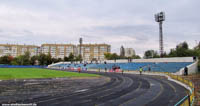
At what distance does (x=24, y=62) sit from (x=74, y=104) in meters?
92.4

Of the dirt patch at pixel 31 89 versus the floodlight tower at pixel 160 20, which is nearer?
the dirt patch at pixel 31 89

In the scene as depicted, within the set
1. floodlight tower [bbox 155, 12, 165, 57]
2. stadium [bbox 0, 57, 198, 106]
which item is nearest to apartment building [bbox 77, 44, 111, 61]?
floodlight tower [bbox 155, 12, 165, 57]

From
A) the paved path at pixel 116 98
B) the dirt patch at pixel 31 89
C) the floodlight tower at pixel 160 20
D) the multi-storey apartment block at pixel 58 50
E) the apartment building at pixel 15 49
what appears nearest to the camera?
the paved path at pixel 116 98

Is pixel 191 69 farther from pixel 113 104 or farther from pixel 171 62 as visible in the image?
pixel 113 104

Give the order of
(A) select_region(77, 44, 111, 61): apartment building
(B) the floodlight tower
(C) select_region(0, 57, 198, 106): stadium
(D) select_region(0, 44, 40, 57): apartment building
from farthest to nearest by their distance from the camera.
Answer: (A) select_region(77, 44, 111, 61): apartment building < (D) select_region(0, 44, 40, 57): apartment building < (B) the floodlight tower < (C) select_region(0, 57, 198, 106): stadium

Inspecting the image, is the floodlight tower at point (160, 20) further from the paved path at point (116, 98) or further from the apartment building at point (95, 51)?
the apartment building at point (95, 51)

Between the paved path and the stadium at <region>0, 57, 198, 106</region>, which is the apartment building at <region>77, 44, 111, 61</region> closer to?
the stadium at <region>0, 57, 198, 106</region>

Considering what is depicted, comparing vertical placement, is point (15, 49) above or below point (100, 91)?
above

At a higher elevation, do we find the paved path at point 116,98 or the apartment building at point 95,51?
the apartment building at point 95,51

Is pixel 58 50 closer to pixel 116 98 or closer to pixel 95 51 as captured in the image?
pixel 95 51

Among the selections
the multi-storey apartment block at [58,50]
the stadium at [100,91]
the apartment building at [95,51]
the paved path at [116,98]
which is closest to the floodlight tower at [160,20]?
the stadium at [100,91]

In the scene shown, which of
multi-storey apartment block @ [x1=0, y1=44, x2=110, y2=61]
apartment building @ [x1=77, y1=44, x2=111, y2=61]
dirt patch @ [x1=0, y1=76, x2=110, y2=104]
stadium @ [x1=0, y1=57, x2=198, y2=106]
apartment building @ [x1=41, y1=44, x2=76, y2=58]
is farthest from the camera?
apartment building @ [x1=77, y1=44, x2=111, y2=61]

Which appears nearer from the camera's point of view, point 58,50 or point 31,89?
point 31,89

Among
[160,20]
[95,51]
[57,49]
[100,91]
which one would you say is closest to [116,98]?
[100,91]
